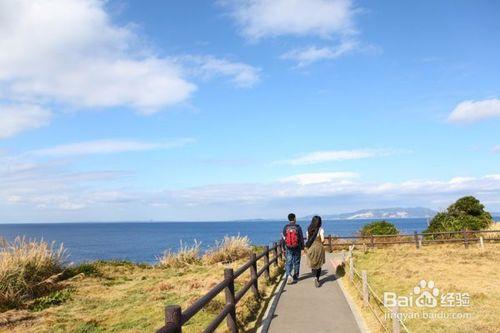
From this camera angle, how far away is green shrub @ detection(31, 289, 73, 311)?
13289 mm

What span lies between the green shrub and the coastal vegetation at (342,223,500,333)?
8677 millimetres

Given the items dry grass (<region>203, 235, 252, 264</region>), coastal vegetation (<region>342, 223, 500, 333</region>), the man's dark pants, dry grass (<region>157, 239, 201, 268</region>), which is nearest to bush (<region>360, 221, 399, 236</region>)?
coastal vegetation (<region>342, 223, 500, 333</region>)

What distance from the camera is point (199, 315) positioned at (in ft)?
34.4

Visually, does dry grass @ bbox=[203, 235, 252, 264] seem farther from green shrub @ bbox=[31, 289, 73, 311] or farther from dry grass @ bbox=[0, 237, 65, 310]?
green shrub @ bbox=[31, 289, 73, 311]

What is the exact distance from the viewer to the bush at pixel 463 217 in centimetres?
2984

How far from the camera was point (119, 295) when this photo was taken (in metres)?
14.9

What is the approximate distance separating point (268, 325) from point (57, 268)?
11539 mm

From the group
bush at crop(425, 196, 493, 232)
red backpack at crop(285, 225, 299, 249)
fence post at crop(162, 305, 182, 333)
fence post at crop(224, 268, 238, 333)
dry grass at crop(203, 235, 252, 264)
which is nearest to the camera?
fence post at crop(162, 305, 182, 333)

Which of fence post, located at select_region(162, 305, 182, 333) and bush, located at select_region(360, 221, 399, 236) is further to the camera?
bush, located at select_region(360, 221, 399, 236)

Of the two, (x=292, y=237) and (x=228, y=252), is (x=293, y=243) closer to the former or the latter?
(x=292, y=237)

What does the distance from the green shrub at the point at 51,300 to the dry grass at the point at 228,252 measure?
822 cm

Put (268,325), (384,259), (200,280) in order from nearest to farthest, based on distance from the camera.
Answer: (268,325) → (200,280) → (384,259)

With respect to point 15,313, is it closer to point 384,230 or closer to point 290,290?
point 290,290

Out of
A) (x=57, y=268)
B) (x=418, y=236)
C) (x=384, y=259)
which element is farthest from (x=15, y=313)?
(x=418, y=236)
